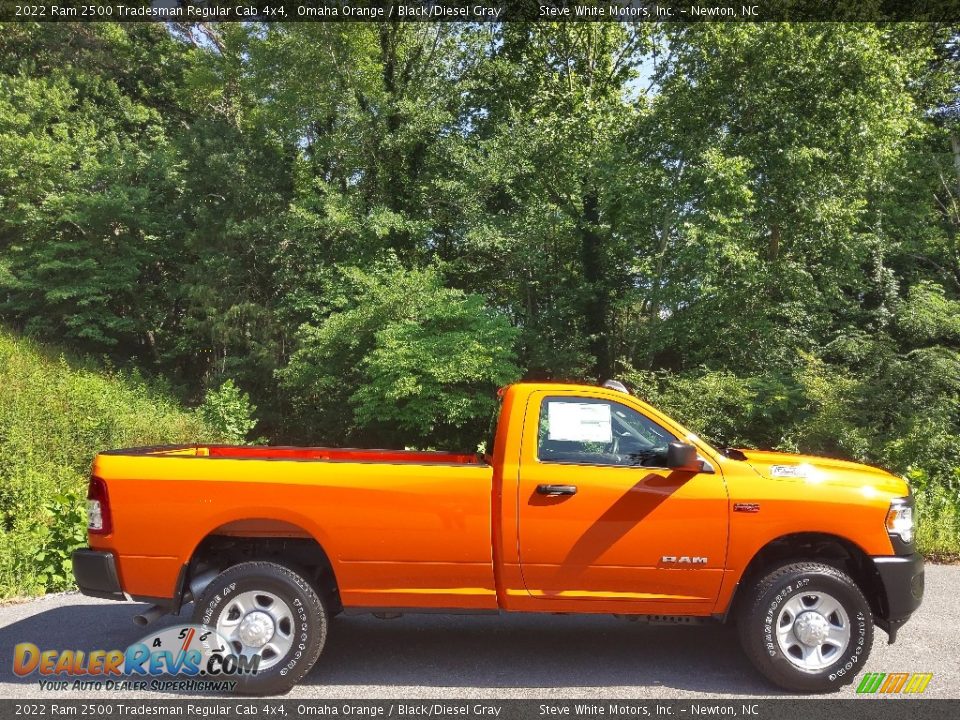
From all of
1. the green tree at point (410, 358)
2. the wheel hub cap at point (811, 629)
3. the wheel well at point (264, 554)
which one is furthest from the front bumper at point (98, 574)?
the green tree at point (410, 358)

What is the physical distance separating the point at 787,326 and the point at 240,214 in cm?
1591

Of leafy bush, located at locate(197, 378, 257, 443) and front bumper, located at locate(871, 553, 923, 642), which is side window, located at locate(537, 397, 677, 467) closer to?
front bumper, located at locate(871, 553, 923, 642)

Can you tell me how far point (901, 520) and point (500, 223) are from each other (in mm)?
16242

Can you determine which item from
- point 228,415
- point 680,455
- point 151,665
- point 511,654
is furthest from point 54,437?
point 680,455

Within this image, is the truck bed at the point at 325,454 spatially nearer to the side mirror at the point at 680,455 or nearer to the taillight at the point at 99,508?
the taillight at the point at 99,508

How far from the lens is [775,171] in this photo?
51.4 feet

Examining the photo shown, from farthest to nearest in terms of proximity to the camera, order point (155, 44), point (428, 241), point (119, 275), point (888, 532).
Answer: point (155, 44), point (119, 275), point (428, 241), point (888, 532)

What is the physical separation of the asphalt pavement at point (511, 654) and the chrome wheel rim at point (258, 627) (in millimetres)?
286

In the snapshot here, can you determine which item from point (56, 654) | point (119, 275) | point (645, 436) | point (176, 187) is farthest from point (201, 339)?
point (645, 436)

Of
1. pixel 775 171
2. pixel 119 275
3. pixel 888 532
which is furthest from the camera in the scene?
pixel 119 275

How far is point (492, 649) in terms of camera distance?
519 centimetres

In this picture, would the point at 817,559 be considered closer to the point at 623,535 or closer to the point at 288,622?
the point at 623,535

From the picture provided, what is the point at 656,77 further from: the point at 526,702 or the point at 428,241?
the point at 526,702

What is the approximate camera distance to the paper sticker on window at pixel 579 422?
4699mm
